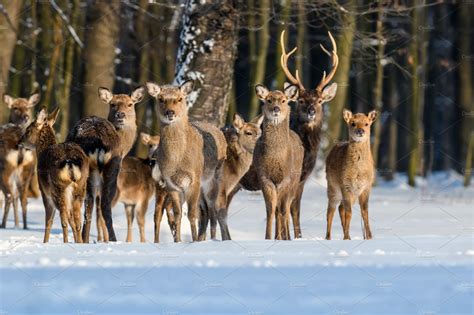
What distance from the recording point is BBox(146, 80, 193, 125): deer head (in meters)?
11.0

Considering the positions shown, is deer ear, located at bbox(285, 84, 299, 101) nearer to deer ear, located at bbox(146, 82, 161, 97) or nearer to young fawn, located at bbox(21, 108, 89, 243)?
deer ear, located at bbox(146, 82, 161, 97)

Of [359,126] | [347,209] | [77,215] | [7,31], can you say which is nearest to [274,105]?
[359,126]

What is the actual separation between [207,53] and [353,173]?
4285mm

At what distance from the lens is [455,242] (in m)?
9.65

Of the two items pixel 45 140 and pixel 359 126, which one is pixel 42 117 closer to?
pixel 45 140

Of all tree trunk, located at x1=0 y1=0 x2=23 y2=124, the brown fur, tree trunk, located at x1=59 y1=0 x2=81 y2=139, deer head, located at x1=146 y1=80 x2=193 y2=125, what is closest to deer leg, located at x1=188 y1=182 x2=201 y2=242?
deer head, located at x1=146 y1=80 x2=193 y2=125

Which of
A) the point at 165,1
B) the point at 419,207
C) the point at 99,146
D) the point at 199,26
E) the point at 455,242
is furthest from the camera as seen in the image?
the point at 165,1

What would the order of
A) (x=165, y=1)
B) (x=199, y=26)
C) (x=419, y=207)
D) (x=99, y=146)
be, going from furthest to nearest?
1. (x=165, y=1)
2. (x=419, y=207)
3. (x=199, y=26)
4. (x=99, y=146)

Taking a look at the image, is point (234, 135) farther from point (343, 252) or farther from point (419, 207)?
point (419, 207)

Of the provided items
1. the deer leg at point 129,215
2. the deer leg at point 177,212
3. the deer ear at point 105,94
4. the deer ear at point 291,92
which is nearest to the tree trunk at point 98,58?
the deer leg at point 129,215

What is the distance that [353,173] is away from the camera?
1133 cm

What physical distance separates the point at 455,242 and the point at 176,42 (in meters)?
20.0

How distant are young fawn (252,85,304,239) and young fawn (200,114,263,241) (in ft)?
1.77

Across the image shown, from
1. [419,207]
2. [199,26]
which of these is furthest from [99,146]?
[419,207]
